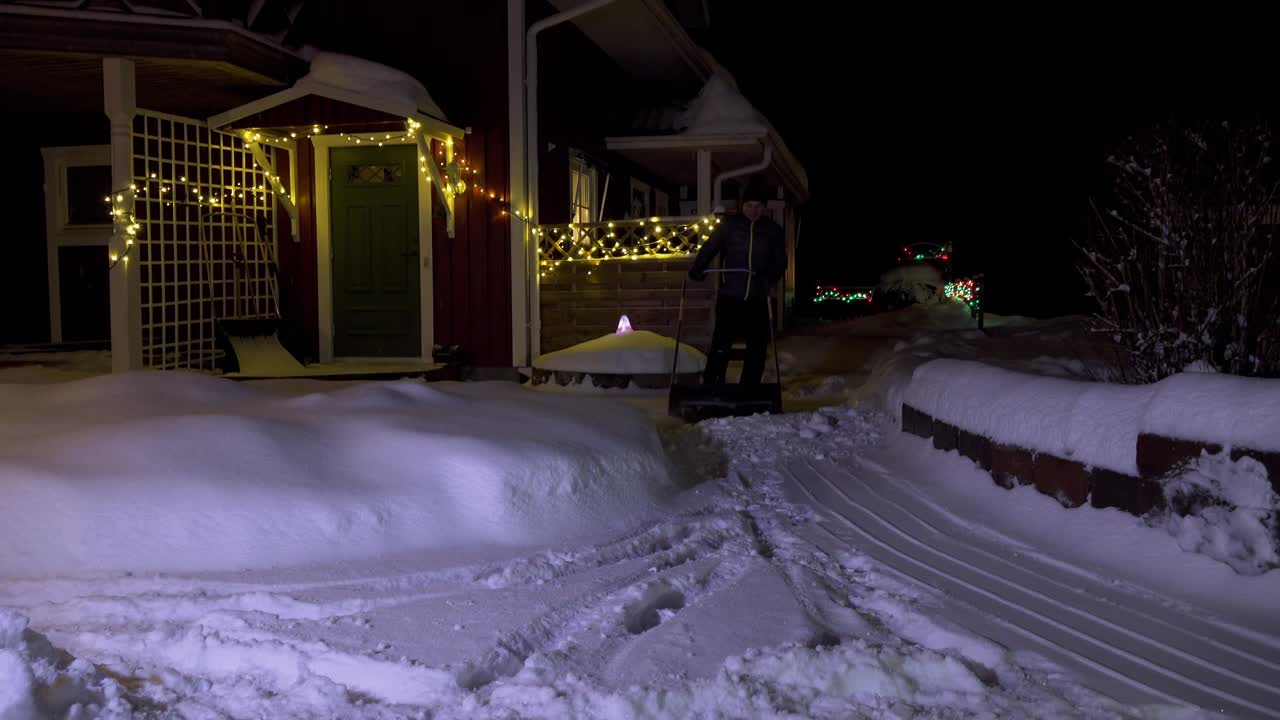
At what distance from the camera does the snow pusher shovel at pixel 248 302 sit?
10.1 metres

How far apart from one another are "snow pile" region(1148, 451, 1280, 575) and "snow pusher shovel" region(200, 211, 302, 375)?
26.5 ft

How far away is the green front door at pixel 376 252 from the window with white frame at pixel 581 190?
9.12ft

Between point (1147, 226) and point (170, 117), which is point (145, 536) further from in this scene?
point (170, 117)

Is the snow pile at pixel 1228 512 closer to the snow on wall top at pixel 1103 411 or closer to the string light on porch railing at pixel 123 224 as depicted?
the snow on wall top at pixel 1103 411

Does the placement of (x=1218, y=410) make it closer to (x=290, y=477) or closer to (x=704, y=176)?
(x=290, y=477)

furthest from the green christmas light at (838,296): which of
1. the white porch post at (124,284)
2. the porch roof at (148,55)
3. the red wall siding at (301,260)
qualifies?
the white porch post at (124,284)

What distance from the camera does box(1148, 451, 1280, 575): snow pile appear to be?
3613mm

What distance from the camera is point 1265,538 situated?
3627 mm

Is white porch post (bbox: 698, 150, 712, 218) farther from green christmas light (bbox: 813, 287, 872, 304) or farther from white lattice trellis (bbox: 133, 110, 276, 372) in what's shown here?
green christmas light (bbox: 813, 287, 872, 304)

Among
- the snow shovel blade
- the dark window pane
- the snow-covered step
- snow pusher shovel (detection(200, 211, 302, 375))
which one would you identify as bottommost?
the snow-covered step

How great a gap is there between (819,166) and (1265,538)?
141 ft

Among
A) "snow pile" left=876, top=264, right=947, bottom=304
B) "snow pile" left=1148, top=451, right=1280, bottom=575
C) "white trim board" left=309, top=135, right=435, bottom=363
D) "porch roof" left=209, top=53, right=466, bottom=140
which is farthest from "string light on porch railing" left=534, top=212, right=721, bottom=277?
"snow pile" left=876, top=264, right=947, bottom=304

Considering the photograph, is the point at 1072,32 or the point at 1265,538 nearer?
the point at 1265,538

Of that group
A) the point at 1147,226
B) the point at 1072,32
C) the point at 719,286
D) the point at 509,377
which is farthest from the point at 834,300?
the point at 1147,226
